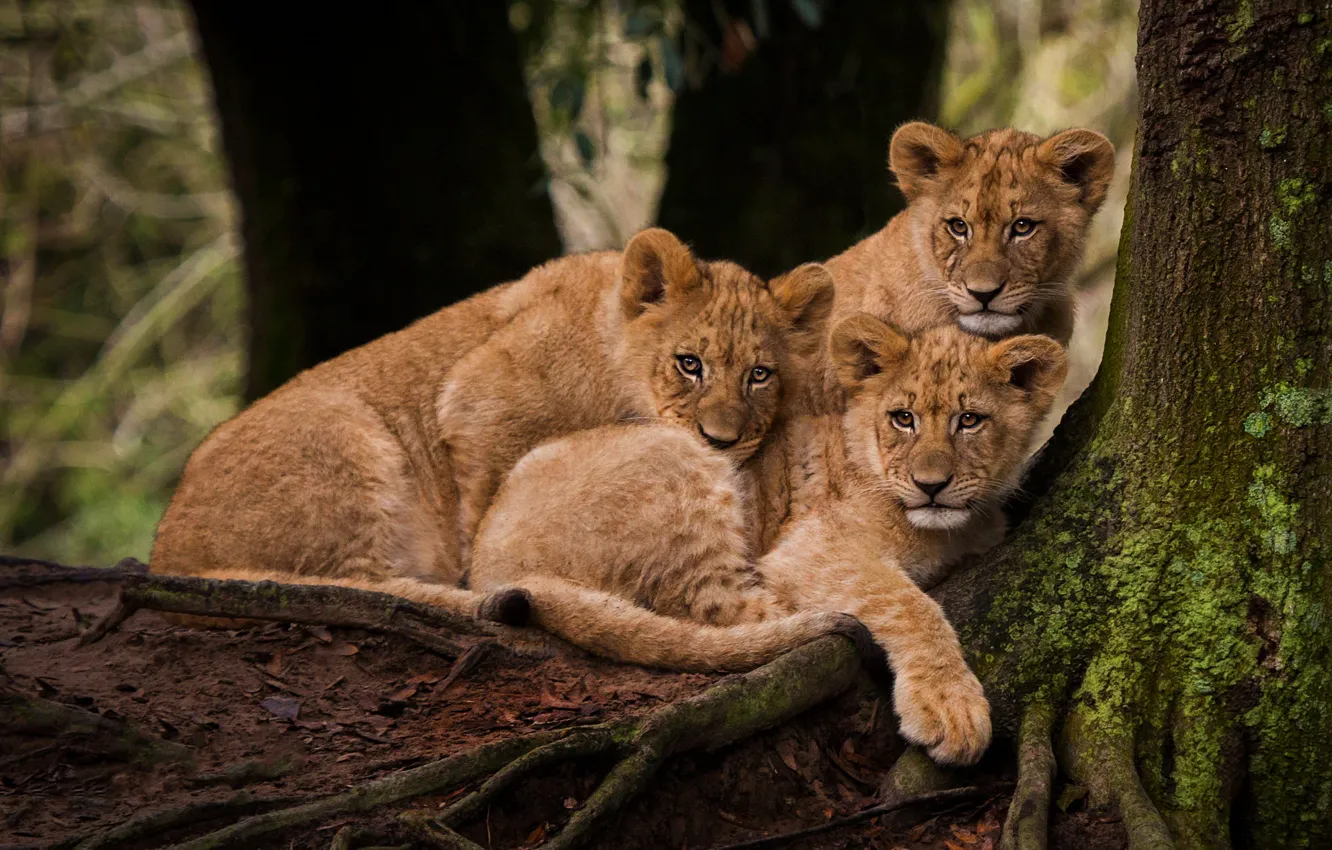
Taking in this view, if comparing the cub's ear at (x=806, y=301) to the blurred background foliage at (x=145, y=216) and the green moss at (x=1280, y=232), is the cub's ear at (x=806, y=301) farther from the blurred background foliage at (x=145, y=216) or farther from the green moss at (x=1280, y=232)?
the blurred background foliage at (x=145, y=216)

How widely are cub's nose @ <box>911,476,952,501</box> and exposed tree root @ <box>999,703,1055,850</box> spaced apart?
34.4 inches

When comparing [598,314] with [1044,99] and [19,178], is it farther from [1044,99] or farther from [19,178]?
[19,178]

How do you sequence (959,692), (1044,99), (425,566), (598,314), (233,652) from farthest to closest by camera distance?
(1044,99) < (598,314) < (425,566) < (233,652) < (959,692)

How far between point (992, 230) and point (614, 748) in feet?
9.40

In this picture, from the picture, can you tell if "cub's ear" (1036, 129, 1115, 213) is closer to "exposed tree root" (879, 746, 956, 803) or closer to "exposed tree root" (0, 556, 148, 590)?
"exposed tree root" (879, 746, 956, 803)

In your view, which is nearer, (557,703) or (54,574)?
(557,703)

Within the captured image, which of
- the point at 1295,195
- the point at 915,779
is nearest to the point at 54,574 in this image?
the point at 915,779

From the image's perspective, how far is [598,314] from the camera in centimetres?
604

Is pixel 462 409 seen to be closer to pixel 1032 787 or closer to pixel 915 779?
pixel 915 779

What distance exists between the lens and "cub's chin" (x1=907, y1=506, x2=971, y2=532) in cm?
482

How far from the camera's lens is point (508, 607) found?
15.3 feet

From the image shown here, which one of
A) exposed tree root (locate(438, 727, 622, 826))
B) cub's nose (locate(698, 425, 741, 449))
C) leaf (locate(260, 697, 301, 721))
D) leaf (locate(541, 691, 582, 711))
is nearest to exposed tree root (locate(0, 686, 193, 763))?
leaf (locate(260, 697, 301, 721))

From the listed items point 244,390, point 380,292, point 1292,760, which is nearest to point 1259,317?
point 1292,760

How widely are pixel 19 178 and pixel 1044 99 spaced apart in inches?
456
